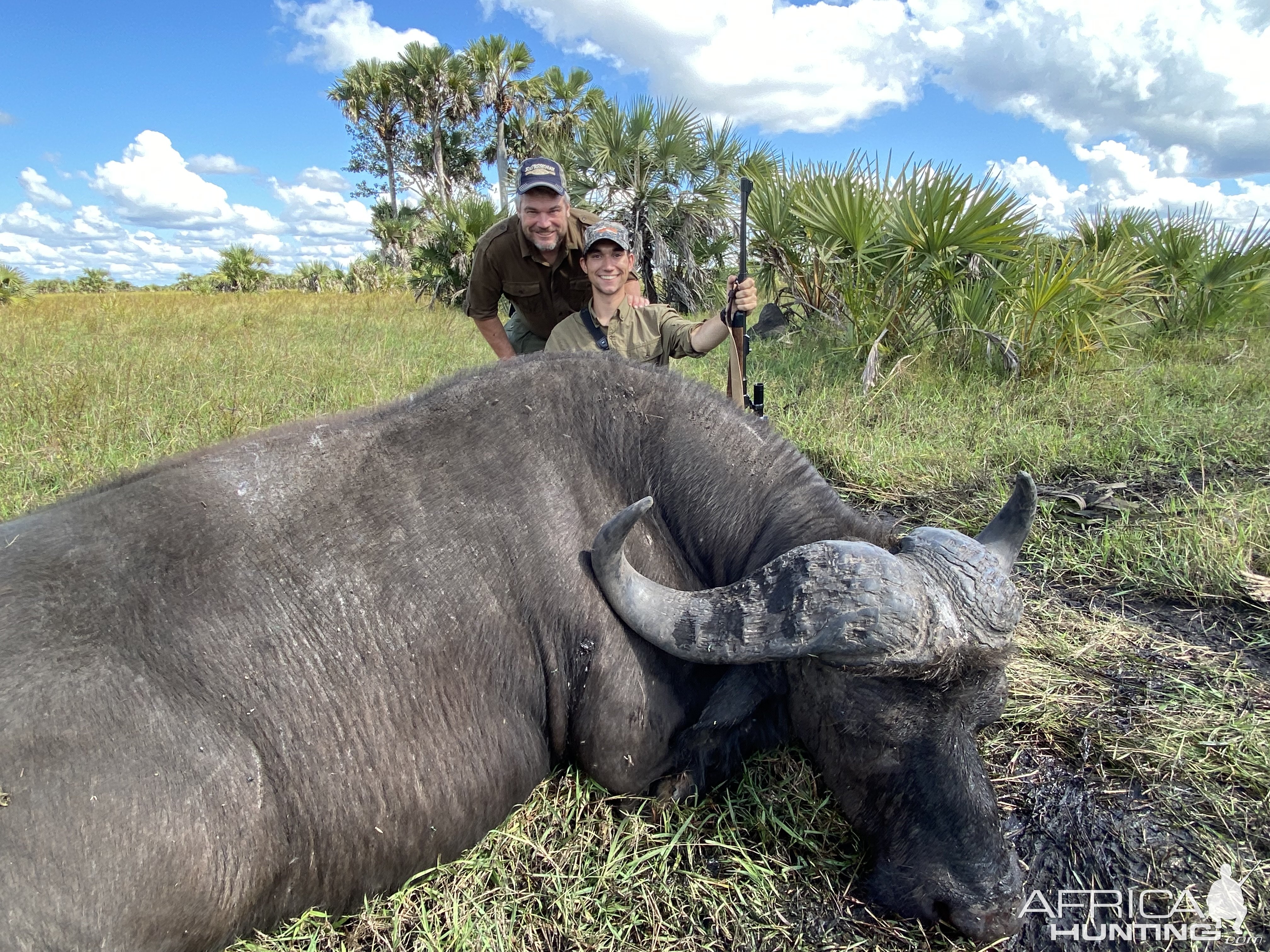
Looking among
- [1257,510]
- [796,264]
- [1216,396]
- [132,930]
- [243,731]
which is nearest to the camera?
[132,930]

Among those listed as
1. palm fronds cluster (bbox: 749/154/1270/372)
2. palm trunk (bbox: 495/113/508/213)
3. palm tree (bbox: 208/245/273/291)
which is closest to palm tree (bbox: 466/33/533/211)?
palm trunk (bbox: 495/113/508/213)

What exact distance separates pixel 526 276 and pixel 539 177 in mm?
1007

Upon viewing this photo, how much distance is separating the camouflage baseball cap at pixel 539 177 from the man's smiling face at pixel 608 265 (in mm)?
804

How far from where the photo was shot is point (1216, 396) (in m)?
6.71

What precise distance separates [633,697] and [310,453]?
1.47m

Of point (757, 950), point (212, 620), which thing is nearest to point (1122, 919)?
point (757, 950)

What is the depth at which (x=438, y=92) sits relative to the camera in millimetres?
34219

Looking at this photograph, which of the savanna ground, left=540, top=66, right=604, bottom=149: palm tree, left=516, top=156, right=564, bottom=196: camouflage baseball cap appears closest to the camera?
the savanna ground

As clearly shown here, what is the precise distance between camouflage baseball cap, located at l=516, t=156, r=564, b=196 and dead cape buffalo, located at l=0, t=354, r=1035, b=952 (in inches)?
111

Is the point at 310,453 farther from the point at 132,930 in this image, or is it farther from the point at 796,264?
the point at 796,264

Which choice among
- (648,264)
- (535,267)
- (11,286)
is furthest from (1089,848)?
(11,286)

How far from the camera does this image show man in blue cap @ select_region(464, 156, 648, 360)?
5.30 meters

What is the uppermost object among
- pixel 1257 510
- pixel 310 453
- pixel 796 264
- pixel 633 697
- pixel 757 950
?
pixel 796 264

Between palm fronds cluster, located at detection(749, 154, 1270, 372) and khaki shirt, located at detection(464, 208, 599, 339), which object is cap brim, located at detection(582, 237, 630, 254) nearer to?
khaki shirt, located at detection(464, 208, 599, 339)
